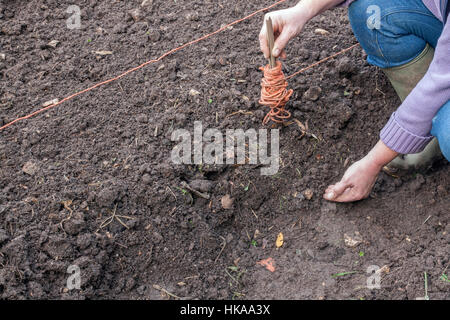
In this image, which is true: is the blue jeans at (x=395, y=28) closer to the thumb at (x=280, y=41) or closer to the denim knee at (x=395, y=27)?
the denim knee at (x=395, y=27)

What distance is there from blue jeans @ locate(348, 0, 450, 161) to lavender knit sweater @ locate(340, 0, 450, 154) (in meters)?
0.16

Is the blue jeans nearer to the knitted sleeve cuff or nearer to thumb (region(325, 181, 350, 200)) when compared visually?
the knitted sleeve cuff

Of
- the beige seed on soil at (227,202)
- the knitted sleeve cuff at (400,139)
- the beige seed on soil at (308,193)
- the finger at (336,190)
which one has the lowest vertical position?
the beige seed on soil at (308,193)

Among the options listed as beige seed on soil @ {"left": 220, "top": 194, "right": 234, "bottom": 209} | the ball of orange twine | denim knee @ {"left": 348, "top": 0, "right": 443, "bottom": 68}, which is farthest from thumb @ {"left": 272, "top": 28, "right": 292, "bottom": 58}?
beige seed on soil @ {"left": 220, "top": 194, "right": 234, "bottom": 209}

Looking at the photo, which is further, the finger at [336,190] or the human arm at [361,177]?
the finger at [336,190]

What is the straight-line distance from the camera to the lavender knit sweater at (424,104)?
5.12 feet

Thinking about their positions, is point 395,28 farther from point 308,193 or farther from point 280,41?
point 308,193

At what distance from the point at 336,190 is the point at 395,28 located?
2.25 feet

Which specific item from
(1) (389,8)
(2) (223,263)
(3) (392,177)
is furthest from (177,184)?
(1) (389,8)

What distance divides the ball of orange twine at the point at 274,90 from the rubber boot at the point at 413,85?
49 cm

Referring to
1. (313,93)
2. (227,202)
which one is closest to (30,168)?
(227,202)

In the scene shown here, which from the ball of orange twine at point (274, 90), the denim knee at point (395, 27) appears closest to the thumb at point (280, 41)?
the ball of orange twine at point (274, 90)

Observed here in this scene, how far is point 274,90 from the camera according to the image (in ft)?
6.77

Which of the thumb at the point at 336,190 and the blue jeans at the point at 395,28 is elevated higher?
the blue jeans at the point at 395,28
